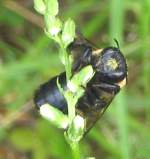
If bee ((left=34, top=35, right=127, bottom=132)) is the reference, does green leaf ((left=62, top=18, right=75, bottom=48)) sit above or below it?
above

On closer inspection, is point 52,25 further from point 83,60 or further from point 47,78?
point 47,78

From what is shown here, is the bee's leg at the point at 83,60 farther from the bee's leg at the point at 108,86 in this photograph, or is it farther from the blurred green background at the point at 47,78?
the blurred green background at the point at 47,78

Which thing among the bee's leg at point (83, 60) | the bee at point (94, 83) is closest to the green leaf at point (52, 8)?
the bee at point (94, 83)

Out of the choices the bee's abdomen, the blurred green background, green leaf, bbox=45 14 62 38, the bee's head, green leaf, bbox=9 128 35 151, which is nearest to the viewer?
green leaf, bbox=45 14 62 38

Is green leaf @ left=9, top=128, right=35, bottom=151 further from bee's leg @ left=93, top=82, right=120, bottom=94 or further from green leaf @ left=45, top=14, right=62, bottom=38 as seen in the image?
green leaf @ left=45, top=14, right=62, bottom=38

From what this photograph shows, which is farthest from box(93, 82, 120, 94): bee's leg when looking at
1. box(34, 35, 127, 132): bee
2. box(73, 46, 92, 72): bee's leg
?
box(73, 46, 92, 72): bee's leg

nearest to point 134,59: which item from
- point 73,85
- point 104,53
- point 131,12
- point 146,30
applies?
point 131,12
